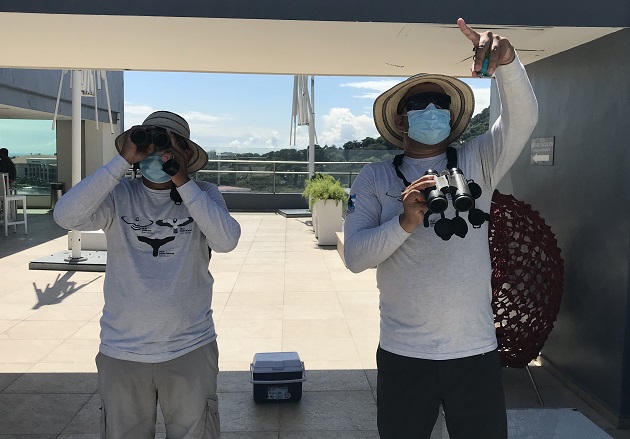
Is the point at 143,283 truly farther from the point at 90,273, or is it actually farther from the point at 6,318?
the point at 90,273

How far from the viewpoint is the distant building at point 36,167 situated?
19.8 metres

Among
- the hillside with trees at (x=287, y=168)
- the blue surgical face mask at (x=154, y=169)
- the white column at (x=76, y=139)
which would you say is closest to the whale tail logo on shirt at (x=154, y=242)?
the blue surgical face mask at (x=154, y=169)

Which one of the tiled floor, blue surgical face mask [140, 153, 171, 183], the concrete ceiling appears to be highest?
the concrete ceiling

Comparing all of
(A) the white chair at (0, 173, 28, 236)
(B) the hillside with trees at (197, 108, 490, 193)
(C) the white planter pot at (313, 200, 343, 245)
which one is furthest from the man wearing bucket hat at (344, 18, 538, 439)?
(B) the hillside with trees at (197, 108, 490, 193)

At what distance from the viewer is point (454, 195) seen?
181 cm

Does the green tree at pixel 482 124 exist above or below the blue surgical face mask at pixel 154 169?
above

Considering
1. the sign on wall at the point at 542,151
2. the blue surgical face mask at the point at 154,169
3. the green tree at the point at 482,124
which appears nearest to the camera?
the blue surgical face mask at the point at 154,169

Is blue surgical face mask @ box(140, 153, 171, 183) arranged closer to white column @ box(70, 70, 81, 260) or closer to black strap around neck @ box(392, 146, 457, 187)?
black strap around neck @ box(392, 146, 457, 187)

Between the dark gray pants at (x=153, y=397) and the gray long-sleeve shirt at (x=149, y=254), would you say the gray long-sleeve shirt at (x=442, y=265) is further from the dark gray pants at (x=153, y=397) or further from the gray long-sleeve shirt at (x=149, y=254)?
the dark gray pants at (x=153, y=397)

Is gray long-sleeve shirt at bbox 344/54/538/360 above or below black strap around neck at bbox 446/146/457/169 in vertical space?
below

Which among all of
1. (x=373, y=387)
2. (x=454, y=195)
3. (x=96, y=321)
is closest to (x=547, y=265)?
(x=373, y=387)

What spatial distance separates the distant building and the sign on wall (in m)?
18.1

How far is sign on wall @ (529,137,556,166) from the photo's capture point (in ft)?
14.6

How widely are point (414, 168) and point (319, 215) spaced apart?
9109mm
